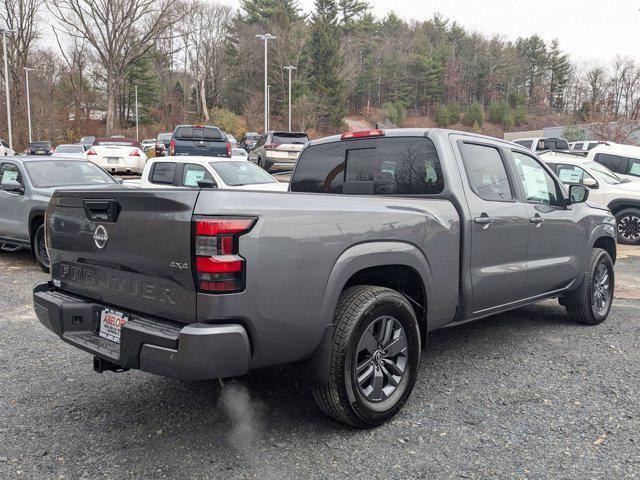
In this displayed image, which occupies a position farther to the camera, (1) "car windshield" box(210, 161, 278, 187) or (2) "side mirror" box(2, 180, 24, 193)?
(1) "car windshield" box(210, 161, 278, 187)

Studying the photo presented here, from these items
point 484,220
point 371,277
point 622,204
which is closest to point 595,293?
point 484,220

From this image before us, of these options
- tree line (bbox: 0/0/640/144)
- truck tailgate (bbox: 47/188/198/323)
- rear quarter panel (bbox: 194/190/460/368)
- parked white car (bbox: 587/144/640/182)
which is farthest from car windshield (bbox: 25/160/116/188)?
tree line (bbox: 0/0/640/144)

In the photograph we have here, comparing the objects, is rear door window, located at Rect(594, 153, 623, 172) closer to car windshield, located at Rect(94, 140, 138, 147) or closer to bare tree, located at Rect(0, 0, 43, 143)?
car windshield, located at Rect(94, 140, 138, 147)

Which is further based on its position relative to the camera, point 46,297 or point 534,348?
point 534,348

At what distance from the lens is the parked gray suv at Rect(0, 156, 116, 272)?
27.1 ft

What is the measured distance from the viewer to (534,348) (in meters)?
5.00

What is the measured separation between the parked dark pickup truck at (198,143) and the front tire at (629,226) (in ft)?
36.6

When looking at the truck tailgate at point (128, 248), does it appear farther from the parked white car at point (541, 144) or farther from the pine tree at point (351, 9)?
the pine tree at point (351, 9)

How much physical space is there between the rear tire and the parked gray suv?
22.8ft

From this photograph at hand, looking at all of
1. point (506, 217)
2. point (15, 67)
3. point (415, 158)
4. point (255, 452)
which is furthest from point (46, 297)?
point (15, 67)

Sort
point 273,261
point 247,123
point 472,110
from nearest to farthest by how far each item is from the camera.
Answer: point 273,261, point 247,123, point 472,110

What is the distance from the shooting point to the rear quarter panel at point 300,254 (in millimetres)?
2707

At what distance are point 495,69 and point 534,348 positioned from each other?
8923cm

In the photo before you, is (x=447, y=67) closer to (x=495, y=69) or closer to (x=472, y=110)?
(x=495, y=69)
